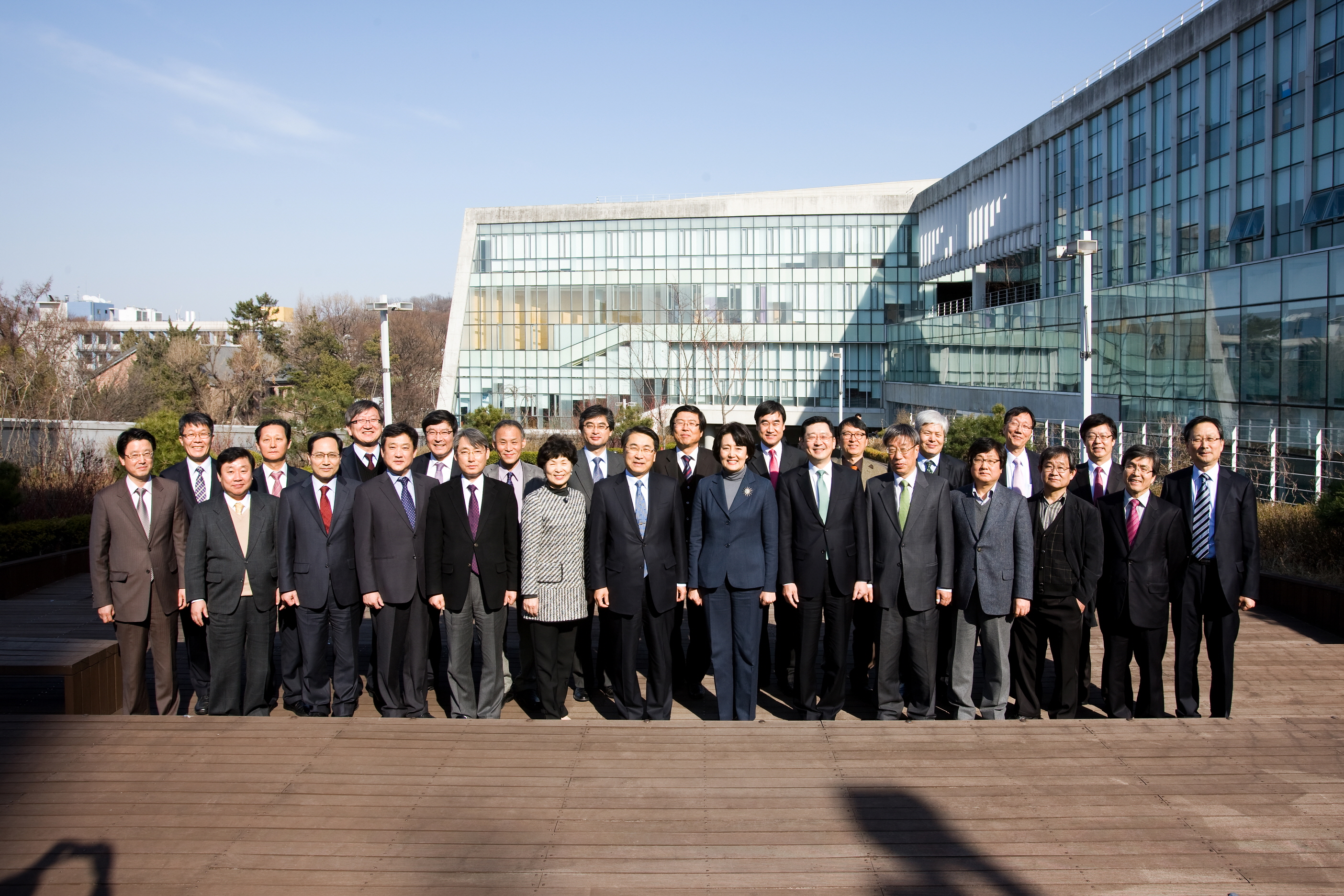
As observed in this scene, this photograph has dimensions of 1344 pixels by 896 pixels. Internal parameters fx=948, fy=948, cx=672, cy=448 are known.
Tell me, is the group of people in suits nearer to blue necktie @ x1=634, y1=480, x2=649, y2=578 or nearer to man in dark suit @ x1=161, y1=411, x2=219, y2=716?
blue necktie @ x1=634, y1=480, x2=649, y2=578

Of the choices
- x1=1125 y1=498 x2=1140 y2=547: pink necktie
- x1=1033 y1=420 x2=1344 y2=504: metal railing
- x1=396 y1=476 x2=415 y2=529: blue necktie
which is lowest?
x1=1033 y1=420 x2=1344 y2=504: metal railing

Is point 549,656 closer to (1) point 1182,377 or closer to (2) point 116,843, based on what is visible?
(2) point 116,843

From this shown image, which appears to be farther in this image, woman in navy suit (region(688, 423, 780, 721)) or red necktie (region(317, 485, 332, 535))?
red necktie (region(317, 485, 332, 535))

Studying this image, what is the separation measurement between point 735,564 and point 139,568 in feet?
12.3

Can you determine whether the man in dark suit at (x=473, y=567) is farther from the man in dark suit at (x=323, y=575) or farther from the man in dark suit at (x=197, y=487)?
the man in dark suit at (x=197, y=487)

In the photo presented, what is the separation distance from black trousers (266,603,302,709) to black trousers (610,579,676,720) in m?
1.97

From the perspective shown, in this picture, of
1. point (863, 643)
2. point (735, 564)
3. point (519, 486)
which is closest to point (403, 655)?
point (519, 486)

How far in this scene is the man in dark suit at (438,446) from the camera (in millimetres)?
6848

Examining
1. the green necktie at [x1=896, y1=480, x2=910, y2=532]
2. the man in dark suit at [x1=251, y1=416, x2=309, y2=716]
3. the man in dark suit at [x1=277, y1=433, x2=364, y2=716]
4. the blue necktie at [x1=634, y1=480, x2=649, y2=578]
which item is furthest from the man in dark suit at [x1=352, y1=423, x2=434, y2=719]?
the green necktie at [x1=896, y1=480, x2=910, y2=532]

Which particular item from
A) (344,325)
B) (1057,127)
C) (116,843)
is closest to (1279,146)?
(1057,127)

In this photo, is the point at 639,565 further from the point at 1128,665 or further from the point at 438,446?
the point at 1128,665

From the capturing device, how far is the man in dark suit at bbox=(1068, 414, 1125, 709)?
6.50 meters

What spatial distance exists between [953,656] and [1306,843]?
229cm

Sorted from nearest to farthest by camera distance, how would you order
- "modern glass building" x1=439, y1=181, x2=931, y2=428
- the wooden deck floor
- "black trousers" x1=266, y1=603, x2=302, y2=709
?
the wooden deck floor → "black trousers" x1=266, y1=603, x2=302, y2=709 → "modern glass building" x1=439, y1=181, x2=931, y2=428
